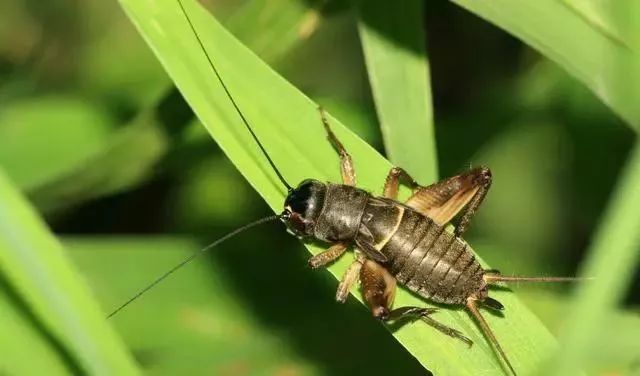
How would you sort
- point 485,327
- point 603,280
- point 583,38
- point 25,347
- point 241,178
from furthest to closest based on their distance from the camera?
point 241,178 < point 485,327 < point 583,38 < point 25,347 < point 603,280

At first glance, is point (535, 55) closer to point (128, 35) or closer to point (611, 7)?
point (611, 7)

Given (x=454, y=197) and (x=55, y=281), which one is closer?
(x=55, y=281)

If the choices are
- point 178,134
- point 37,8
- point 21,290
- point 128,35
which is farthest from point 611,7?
point 37,8

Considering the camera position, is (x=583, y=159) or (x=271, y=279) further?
(x=583, y=159)

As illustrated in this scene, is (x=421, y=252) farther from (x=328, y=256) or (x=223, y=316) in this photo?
(x=223, y=316)

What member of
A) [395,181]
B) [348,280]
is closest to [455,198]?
[395,181]

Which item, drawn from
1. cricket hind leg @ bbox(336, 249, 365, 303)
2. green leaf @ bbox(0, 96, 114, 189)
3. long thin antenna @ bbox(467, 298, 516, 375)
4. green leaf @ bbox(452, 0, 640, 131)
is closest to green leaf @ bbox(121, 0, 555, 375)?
long thin antenna @ bbox(467, 298, 516, 375)
